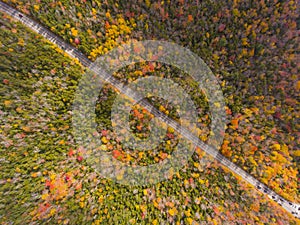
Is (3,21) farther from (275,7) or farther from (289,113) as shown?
(289,113)

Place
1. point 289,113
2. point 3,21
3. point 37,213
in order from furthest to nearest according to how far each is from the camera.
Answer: point 289,113, point 3,21, point 37,213

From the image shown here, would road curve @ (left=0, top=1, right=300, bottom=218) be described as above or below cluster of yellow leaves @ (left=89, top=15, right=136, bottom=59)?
below

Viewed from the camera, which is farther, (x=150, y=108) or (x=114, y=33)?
(x=150, y=108)

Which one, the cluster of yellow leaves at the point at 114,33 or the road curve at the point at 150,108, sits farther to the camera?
the cluster of yellow leaves at the point at 114,33

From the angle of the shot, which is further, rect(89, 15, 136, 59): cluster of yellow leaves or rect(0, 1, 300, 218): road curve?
rect(89, 15, 136, 59): cluster of yellow leaves

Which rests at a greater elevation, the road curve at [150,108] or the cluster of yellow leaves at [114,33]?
the cluster of yellow leaves at [114,33]

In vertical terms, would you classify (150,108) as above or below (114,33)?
below

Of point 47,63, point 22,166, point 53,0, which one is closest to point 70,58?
point 47,63

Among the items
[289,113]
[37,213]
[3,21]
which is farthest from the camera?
[289,113]
